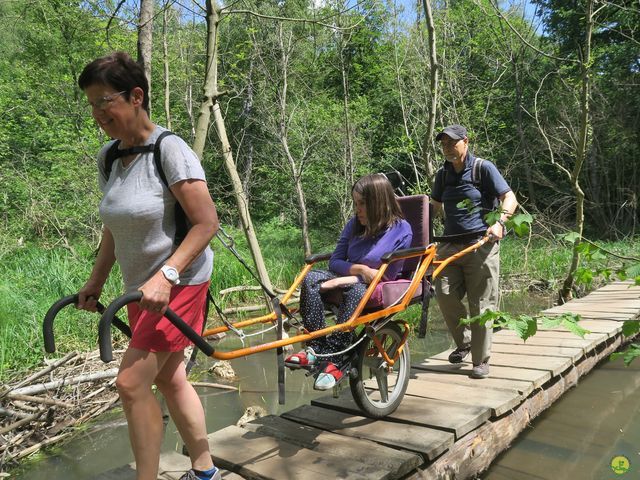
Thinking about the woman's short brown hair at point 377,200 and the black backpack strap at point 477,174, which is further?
the black backpack strap at point 477,174

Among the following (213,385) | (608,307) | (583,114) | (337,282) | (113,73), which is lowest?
(213,385)

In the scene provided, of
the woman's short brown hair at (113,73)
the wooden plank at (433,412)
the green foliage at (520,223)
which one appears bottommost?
the wooden plank at (433,412)

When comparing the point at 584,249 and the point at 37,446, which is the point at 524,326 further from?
the point at 37,446

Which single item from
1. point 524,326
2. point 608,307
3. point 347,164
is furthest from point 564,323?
point 347,164

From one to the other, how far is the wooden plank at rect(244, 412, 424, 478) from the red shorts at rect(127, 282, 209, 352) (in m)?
1.24

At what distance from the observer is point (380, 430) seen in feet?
10.2

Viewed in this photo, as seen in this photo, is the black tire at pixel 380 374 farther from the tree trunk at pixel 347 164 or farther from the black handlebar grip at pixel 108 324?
the tree trunk at pixel 347 164

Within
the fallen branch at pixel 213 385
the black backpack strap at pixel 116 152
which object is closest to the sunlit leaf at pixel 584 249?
the black backpack strap at pixel 116 152

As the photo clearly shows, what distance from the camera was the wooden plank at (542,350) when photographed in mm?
4652

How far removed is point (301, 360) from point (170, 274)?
115cm

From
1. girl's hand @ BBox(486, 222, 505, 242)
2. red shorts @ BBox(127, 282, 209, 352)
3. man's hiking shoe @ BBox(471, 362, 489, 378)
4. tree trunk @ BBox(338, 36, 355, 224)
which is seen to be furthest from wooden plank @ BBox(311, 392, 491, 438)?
tree trunk @ BBox(338, 36, 355, 224)

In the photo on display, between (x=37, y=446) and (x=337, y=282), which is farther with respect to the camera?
(x=37, y=446)

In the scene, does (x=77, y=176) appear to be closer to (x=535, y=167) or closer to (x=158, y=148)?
(x=158, y=148)

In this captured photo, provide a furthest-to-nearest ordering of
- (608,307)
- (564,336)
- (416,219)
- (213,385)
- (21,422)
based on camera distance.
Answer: (608,307)
(564,336)
(213,385)
(21,422)
(416,219)
